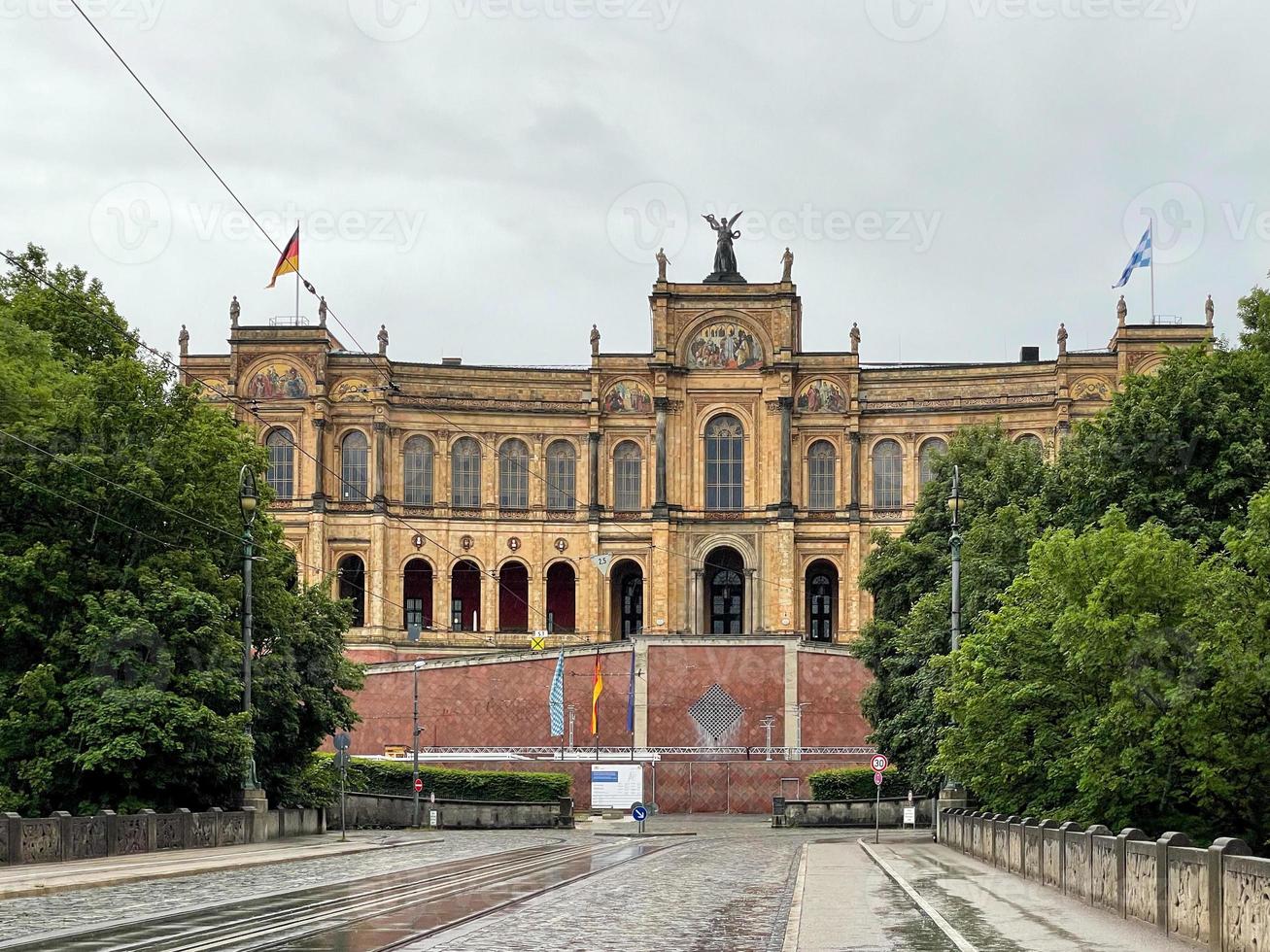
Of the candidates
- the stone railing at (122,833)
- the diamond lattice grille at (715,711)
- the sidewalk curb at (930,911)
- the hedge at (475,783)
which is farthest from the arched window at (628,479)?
the sidewalk curb at (930,911)

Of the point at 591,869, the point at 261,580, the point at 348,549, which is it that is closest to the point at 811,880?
the point at 591,869

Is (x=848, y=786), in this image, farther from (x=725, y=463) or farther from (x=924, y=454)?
(x=725, y=463)

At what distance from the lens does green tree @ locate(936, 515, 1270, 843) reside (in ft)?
95.8

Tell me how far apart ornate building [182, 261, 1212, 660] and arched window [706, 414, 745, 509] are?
0.38 feet

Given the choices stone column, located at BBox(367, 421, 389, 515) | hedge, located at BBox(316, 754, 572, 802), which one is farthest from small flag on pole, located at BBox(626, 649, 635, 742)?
stone column, located at BBox(367, 421, 389, 515)

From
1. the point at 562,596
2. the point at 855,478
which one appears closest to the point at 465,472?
the point at 562,596

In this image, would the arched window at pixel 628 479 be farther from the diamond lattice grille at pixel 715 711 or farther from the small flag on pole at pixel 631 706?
the diamond lattice grille at pixel 715 711

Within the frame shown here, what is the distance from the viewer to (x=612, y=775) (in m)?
68.2

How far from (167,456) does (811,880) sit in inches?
797

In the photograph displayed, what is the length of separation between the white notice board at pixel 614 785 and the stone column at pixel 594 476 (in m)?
25.1

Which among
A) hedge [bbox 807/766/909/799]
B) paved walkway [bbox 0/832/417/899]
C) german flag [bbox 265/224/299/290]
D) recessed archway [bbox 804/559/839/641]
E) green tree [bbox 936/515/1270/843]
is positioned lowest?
hedge [bbox 807/766/909/799]

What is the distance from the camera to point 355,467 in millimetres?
91000

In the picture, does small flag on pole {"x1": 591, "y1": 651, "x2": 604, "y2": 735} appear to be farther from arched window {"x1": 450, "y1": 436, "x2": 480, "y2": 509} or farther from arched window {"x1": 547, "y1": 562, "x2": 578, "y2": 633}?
arched window {"x1": 450, "y1": 436, "x2": 480, "y2": 509}

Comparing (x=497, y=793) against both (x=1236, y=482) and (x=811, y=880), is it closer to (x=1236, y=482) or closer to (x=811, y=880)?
(x=1236, y=482)
